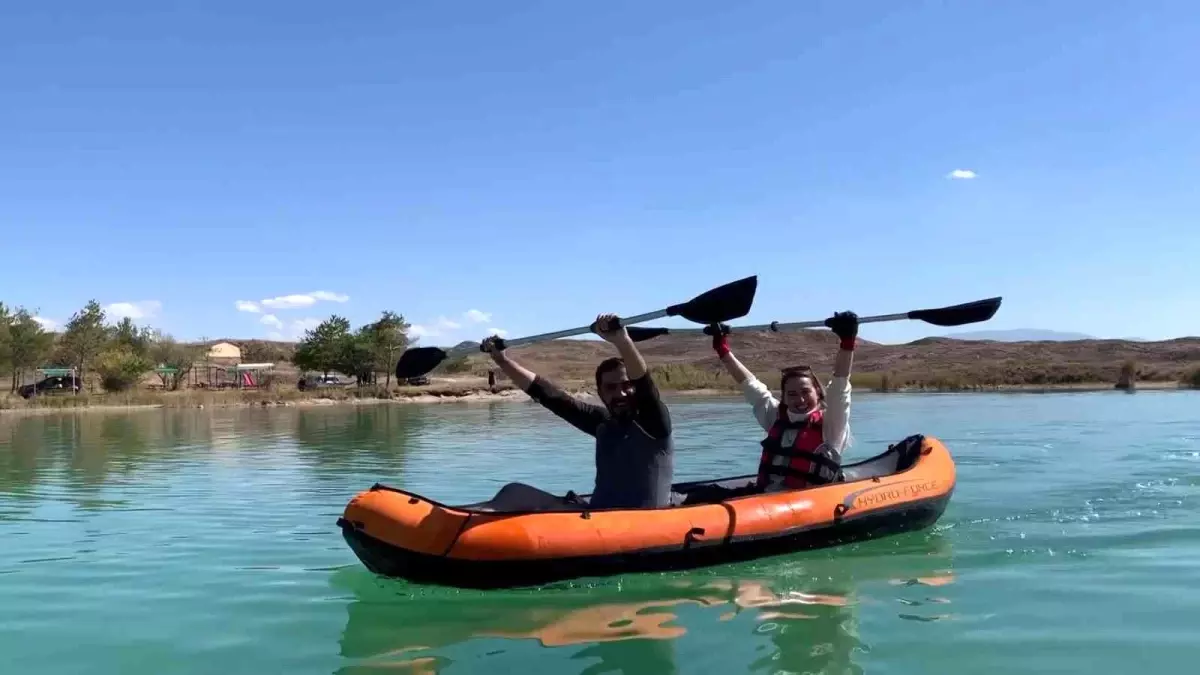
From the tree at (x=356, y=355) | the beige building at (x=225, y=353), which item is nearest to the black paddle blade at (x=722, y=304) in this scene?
the tree at (x=356, y=355)

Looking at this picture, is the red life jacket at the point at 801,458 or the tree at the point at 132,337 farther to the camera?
the tree at the point at 132,337

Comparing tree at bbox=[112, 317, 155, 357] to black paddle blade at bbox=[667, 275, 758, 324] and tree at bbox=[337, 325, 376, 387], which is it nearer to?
tree at bbox=[337, 325, 376, 387]

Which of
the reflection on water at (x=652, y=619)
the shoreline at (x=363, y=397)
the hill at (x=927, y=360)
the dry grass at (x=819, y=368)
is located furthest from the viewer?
the hill at (x=927, y=360)

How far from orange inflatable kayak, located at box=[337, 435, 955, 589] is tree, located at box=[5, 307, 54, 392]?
3932 centimetres

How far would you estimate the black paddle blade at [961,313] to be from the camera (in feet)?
26.5

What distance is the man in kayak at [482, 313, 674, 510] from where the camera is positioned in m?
5.80

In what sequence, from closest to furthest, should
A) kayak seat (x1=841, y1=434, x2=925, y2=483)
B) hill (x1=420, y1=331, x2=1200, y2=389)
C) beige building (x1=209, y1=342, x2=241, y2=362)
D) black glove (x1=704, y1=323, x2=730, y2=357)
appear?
1. black glove (x1=704, y1=323, x2=730, y2=357)
2. kayak seat (x1=841, y1=434, x2=925, y2=483)
3. hill (x1=420, y1=331, x2=1200, y2=389)
4. beige building (x1=209, y1=342, x2=241, y2=362)

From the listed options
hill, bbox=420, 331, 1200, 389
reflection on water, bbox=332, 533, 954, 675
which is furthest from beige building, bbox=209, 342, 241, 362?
reflection on water, bbox=332, 533, 954, 675

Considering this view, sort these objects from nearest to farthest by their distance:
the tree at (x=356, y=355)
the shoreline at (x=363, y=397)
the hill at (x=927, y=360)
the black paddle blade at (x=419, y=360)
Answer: the black paddle blade at (x=419, y=360) < the shoreline at (x=363, y=397) < the hill at (x=927, y=360) < the tree at (x=356, y=355)

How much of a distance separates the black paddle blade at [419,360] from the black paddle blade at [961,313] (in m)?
3.99

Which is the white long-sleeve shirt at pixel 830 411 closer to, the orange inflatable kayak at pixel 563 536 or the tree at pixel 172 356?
the orange inflatable kayak at pixel 563 536

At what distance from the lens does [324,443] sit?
17.8m

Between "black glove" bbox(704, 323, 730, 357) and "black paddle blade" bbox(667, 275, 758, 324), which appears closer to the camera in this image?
"black paddle blade" bbox(667, 275, 758, 324)

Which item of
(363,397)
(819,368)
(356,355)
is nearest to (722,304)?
(363,397)
